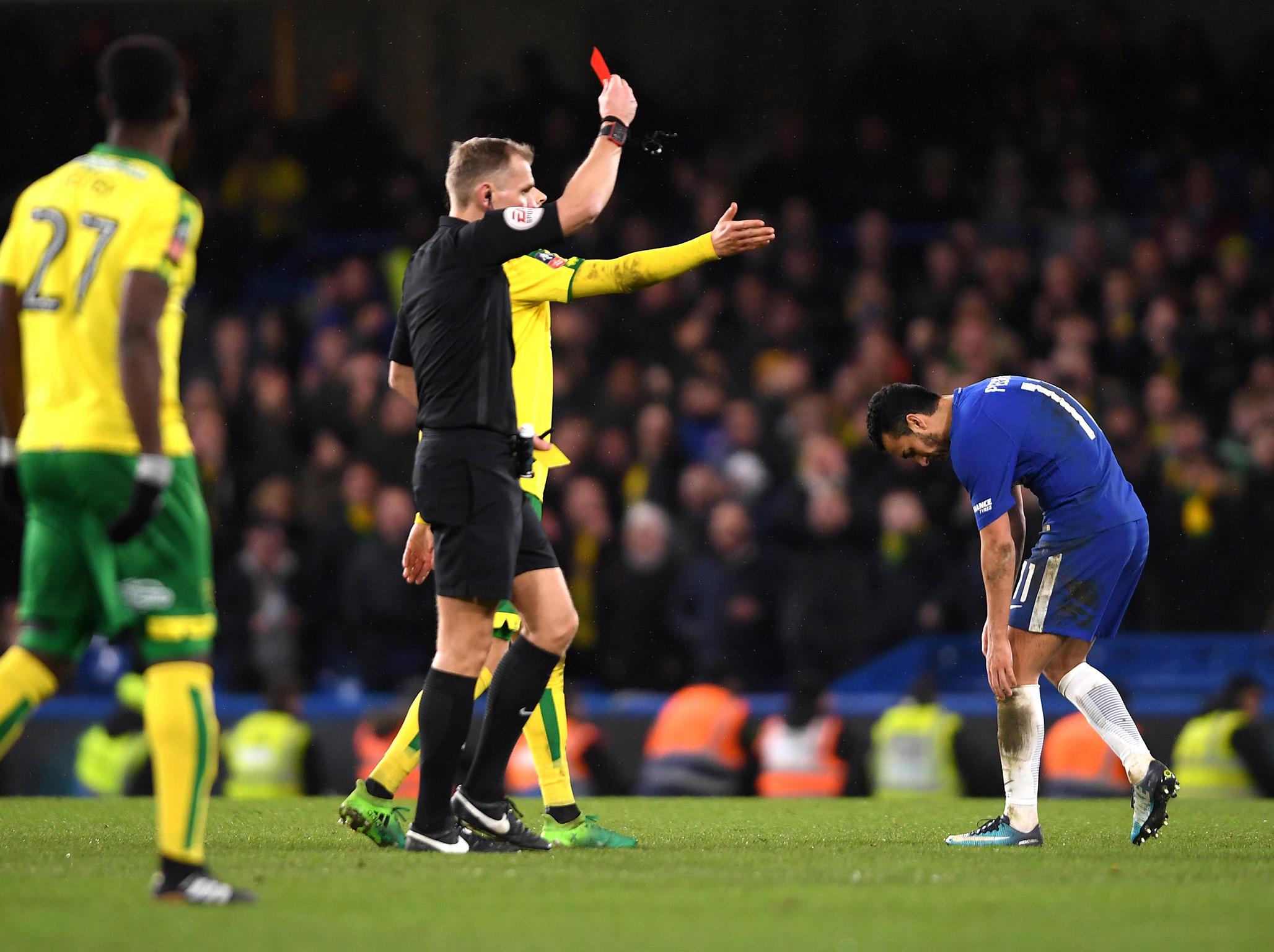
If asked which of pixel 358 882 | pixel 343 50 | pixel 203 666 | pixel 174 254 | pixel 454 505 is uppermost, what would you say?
pixel 343 50

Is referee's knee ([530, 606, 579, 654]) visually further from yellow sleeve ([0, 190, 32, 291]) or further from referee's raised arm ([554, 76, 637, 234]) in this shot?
yellow sleeve ([0, 190, 32, 291])

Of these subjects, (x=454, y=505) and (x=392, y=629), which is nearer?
(x=454, y=505)

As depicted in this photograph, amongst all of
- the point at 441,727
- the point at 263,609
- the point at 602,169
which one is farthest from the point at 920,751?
the point at 602,169

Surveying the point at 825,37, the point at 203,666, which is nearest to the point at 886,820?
the point at 203,666

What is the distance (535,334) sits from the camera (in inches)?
248

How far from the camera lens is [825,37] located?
17328 millimetres

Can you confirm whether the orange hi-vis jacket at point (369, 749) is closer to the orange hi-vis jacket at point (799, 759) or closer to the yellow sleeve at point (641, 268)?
the orange hi-vis jacket at point (799, 759)

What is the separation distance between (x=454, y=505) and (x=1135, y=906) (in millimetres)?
2309

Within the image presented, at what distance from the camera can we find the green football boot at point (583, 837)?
6.06 metres

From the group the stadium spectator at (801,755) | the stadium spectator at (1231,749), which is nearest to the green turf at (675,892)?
the stadium spectator at (1231,749)

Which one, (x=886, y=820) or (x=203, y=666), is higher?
(x=203, y=666)

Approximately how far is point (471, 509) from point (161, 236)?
1.45 metres

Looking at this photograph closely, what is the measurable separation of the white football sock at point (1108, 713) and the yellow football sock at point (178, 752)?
3.46 m

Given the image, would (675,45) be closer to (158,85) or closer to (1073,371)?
(1073,371)
